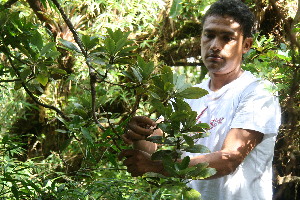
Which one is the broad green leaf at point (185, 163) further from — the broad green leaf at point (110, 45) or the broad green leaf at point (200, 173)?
the broad green leaf at point (110, 45)

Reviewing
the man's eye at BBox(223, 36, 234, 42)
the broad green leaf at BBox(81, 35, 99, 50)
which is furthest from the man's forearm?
the man's eye at BBox(223, 36, 234, 42)

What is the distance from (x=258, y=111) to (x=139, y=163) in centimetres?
55

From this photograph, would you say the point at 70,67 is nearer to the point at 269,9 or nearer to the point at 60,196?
the point at 269,9

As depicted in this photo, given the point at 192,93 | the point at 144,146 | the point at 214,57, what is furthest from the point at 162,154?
the point at 214,57

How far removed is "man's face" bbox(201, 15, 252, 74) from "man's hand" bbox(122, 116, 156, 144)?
67 cm

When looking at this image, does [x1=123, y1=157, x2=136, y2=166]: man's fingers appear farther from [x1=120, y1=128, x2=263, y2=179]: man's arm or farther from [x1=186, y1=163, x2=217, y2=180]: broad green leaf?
[x1=186, y1=163, x2=217, y2=180]: broad green leaf

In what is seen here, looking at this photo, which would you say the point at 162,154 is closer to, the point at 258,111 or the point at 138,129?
the point at 138,129

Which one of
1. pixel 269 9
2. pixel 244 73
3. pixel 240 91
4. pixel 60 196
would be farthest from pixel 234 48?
pixel 269 9

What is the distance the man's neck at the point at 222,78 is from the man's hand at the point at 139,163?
2.30ft

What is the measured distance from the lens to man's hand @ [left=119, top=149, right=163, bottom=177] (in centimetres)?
116

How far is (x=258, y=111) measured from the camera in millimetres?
1478

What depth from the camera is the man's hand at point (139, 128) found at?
1.15 m

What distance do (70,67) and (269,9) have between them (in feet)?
5.36

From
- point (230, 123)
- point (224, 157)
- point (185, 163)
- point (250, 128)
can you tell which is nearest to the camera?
point (185, 163)
